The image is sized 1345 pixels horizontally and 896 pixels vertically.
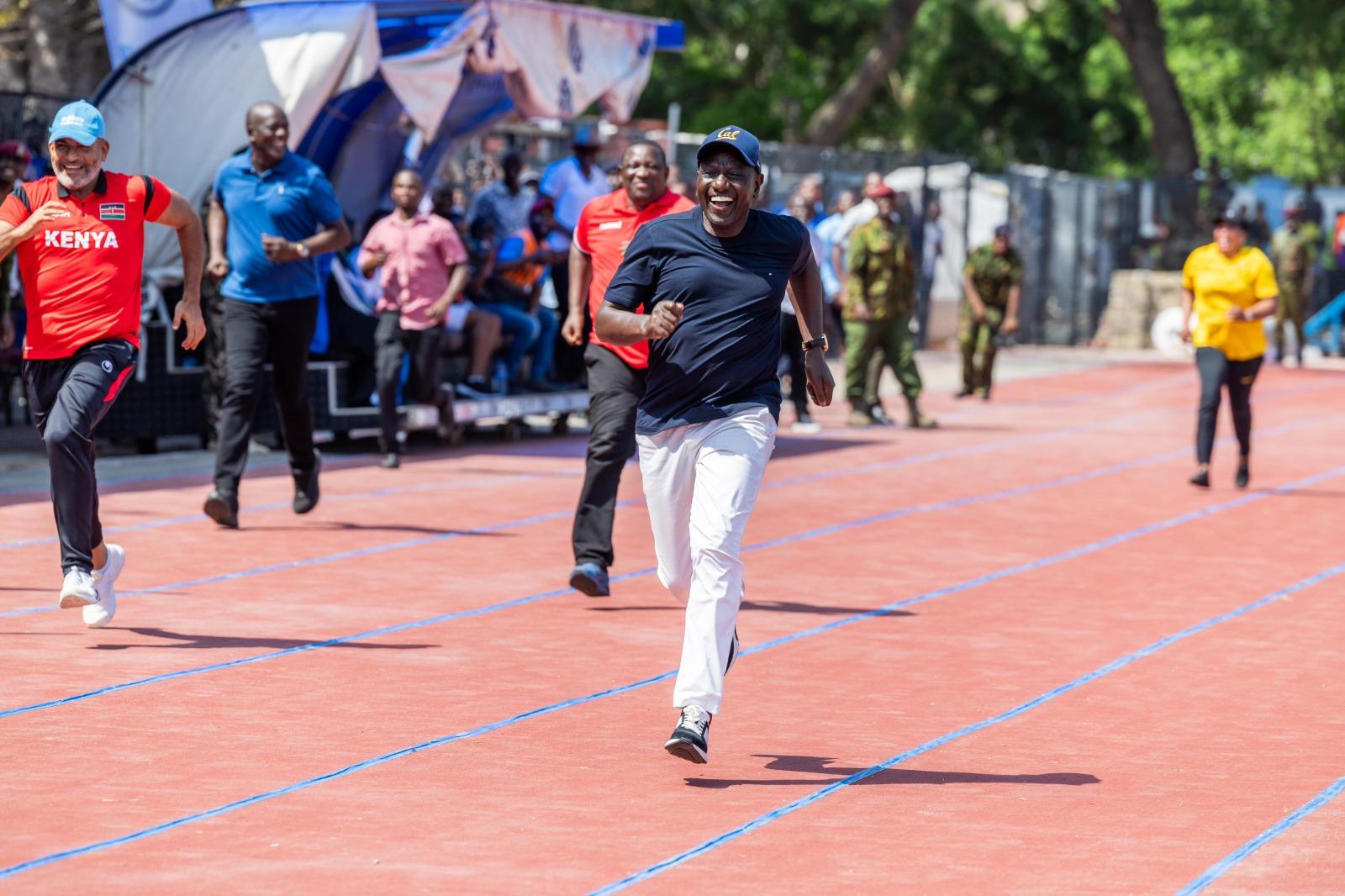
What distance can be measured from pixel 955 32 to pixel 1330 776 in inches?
1692

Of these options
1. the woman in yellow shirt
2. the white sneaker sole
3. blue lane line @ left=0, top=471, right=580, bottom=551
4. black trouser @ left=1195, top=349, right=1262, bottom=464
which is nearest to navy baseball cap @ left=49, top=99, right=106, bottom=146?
the white sneaker sole

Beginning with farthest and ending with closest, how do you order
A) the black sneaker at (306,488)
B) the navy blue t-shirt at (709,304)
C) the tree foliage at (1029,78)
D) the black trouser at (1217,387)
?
1. the tree foliage at (1029,78)
2. the black trouser at (1217,387)
3. the black sneaker at (306,488)
4. the navy blue t-shirt at (709,304)

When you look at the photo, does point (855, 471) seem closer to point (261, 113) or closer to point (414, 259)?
point (414, 259)

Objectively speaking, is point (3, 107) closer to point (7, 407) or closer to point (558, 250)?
point (7, 407)

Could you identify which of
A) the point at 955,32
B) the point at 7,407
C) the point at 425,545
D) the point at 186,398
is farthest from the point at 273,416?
the point at 955,32

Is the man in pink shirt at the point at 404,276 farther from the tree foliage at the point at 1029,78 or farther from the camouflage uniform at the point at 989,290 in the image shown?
the tree foliage at the point at 1029,78

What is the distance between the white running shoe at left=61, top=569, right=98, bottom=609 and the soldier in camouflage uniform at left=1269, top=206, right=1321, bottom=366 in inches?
885

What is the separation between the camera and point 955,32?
4828cm

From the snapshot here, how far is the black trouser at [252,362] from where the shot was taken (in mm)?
11289

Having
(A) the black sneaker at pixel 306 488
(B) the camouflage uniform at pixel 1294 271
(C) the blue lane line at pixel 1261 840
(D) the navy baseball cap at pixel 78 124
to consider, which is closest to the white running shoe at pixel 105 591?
(D) the navy baseball cap at pixel 78 124

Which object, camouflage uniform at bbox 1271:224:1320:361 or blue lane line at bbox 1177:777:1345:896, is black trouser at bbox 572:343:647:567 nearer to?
blue lane line at bbox 1177:777:1345:896

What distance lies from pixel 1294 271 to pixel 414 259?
16.9 metres

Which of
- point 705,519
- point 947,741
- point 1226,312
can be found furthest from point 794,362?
point 705,519

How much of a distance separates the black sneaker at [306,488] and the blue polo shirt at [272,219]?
1101 millimetres
